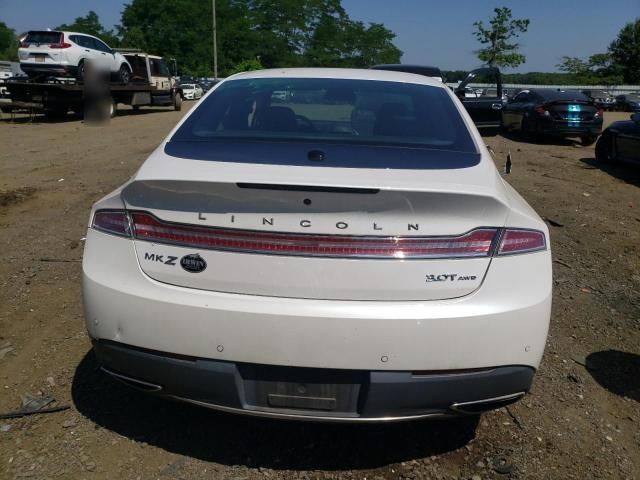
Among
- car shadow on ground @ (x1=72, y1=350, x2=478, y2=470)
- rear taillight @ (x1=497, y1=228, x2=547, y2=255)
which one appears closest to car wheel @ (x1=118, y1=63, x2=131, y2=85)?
car shadow on ground @ (x1=72, y1=350, x2=478, y2=470)

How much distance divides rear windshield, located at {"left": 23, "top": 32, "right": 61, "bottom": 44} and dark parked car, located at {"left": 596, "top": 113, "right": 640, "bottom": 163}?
1473 cm

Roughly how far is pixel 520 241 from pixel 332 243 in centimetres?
72

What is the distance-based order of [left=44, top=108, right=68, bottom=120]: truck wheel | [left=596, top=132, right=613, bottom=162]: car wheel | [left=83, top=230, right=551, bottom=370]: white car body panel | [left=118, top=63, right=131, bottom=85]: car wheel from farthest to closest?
1. [left=118, top=63, right=131, bottom=85]: car wheel
2. [left=44, top=108, right=68, bottom=120]: truck wheel
3. [left=596, top=132, right=613, bottom=162]: car wheel
4. [left=83, top=230, right=551, bottom=370]: white car body panel

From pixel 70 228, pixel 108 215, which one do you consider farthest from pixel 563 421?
pixel 70 228

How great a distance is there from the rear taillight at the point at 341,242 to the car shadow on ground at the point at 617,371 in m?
1.47

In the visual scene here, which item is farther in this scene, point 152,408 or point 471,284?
point 152,408

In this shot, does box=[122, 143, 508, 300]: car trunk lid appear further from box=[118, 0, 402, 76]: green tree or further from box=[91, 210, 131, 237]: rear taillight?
box=[118, 0, 402, 76]: green tree

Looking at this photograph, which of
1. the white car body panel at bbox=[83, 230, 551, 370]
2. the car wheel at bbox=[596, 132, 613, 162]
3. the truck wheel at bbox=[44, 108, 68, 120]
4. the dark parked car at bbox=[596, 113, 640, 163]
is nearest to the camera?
the white car body panel at bbox=[83, 230, 551, 370]

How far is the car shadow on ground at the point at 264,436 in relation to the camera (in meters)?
2.57

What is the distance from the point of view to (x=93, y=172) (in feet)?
29.6

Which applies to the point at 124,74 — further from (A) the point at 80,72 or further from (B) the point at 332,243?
(B) the point at 332,243

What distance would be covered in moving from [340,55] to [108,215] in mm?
73065

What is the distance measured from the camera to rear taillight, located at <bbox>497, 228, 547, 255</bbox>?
2.17 meters

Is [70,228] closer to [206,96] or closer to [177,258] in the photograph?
[206,96]
